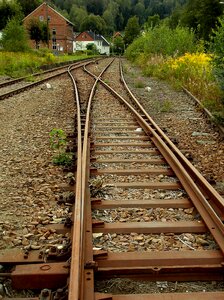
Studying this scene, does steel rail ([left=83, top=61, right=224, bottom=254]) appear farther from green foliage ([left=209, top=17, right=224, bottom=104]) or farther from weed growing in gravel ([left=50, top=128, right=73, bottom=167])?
green foliage ([left=209, top=17, right=224, bottom=104])

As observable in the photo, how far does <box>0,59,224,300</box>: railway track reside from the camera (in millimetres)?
2984

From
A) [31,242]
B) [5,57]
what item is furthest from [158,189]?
[5,57]

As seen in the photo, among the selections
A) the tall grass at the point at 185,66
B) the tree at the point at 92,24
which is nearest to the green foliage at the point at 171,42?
the tall grass at the point at 185,66

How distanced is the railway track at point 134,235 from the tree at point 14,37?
30938 millimetres

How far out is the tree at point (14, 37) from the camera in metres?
34.3

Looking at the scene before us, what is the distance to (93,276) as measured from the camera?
2943 mm

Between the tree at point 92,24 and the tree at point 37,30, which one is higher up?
the tree at point 92,24

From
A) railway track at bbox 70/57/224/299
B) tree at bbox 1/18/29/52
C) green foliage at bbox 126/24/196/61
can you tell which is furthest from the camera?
tree at bbox 1/18/29/52

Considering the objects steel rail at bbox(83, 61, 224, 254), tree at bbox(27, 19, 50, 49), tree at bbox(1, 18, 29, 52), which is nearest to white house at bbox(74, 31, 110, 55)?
tree at bbox(27, 19, 50, 49)

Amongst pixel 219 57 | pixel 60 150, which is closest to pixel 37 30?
pixel 219 57

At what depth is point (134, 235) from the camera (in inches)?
148

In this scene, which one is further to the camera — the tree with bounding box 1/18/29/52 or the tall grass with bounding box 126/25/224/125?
the tree with bounding box 1/18/29/52

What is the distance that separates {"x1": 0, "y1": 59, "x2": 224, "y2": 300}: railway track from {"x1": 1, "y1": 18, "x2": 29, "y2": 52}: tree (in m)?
30.9

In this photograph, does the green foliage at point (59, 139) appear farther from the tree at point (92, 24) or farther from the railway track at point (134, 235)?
the tree at point (92, 24)
